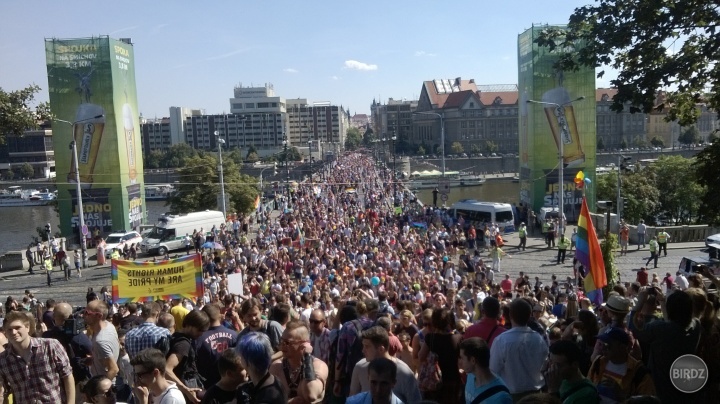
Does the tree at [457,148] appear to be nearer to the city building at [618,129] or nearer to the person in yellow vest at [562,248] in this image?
the city building at [618,129]

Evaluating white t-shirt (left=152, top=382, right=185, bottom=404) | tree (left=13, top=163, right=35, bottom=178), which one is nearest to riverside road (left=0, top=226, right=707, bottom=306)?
white t-shirt (left=152, top=382, right=185, bottom=404)

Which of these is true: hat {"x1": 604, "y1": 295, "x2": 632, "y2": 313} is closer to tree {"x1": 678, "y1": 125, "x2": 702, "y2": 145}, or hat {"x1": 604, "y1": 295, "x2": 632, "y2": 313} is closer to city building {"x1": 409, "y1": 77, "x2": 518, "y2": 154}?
city building {"x1": 409, "y1": 77, "x2": 518, "y2": 154}

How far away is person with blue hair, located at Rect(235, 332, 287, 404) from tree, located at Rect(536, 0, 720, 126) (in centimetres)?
660

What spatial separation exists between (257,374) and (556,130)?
37165 mm

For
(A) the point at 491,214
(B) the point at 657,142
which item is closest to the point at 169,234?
(A) the point at 491,214

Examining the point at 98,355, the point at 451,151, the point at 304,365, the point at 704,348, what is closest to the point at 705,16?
the point at 704,348

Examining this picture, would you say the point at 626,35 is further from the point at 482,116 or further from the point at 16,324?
the point at 482,116

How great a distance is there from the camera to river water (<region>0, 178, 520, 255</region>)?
75.1m

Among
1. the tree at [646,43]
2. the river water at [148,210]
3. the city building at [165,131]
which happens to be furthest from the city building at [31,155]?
the tree at [646,43]

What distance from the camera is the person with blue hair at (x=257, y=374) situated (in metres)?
4.10

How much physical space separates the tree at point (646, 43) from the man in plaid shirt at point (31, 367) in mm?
7224

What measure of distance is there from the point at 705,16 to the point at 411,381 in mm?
6868

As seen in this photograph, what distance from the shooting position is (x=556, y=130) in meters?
39.0

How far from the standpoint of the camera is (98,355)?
19.9 feet
